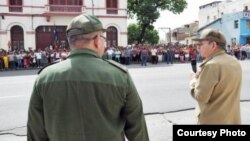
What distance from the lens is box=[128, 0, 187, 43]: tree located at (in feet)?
122

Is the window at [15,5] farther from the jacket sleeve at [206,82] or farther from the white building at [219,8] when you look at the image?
the white building at [219,8]

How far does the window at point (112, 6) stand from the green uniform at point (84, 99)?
3025 centimetres

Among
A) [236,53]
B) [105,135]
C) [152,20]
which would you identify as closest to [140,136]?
[105,135]

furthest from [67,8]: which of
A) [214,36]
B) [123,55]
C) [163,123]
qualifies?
[214,36]

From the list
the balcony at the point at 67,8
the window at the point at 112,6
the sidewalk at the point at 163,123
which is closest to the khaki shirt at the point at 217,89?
the sidewalk at the point at 163,123

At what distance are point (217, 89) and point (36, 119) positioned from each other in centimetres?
163

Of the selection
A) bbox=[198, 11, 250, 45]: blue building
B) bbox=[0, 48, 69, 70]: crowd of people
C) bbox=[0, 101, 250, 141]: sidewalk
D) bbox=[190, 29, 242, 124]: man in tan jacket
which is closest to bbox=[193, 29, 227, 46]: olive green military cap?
bbox=[190, 29, 242, 124]: man in tan jacket

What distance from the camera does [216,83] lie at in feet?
10.2

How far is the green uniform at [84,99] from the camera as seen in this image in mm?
2264

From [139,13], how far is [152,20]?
5.24ft

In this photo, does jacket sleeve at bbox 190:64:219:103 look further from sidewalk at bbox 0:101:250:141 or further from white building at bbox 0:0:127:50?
white building at bbox 0:0:127:50

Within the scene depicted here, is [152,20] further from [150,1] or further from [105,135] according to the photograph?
[105,135]

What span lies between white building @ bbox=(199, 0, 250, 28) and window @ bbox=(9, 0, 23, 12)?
37.7m

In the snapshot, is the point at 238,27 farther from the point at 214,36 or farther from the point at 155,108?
the point at 214,36
